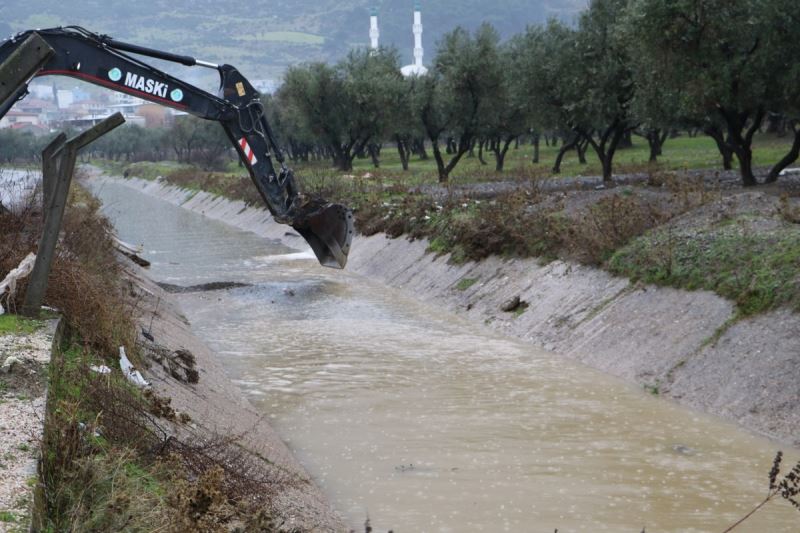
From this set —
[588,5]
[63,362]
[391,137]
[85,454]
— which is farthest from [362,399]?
[391,137]

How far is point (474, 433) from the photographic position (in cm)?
1498

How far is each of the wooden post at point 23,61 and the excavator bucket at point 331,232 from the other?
30.2 feet

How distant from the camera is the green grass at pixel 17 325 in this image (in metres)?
12.5

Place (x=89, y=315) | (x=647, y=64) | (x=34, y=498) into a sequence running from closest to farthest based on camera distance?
(x=34, y=498), (x=89, y=315), (x=647, y=64)

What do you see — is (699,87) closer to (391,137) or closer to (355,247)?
(355,247)

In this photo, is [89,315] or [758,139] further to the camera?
[758,139]

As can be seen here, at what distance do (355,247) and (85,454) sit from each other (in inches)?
1216

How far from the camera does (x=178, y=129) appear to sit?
488 feet

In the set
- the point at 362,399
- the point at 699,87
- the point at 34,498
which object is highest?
the point at 699,87

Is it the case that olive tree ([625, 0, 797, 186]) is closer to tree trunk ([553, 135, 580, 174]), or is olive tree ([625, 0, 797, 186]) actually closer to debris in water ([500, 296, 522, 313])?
debris in water ([500, 296, 522, 313])

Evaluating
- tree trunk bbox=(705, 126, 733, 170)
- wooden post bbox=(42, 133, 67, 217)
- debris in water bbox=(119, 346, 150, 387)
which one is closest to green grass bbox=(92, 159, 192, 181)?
tree trunk bbox=(705, 126, 733, 170)

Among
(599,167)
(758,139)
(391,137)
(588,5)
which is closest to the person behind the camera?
(588,5)

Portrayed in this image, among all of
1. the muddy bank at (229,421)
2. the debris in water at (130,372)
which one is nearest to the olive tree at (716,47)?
the muddy bank at (229,421)

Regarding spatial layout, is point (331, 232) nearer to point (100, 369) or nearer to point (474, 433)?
point (474, 433)
